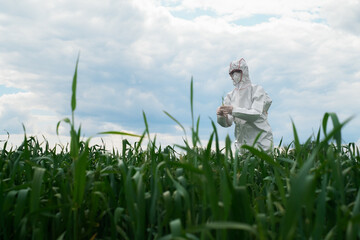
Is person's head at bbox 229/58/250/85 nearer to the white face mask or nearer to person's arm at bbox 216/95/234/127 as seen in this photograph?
the white face mask

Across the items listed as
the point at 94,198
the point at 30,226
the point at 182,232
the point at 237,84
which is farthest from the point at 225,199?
the point at 237,84

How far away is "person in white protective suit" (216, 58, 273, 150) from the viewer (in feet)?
20.4

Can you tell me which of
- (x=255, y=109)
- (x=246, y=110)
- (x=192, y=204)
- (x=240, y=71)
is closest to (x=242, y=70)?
(x=240, y=71)

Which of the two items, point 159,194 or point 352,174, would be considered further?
point 352,174

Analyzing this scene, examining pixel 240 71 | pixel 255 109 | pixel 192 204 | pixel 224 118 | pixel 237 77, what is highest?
pixel 240 71

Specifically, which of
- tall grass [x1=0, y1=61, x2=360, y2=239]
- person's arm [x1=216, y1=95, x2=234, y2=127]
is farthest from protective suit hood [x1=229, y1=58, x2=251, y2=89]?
tall grass [x1=0, y1=61, x2=360, y2=239]

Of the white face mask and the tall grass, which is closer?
the tall grass

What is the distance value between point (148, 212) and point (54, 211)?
0.38m

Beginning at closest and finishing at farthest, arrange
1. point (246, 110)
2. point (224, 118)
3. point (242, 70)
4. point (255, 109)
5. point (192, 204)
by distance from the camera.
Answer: point (192, 204) → point (246, 110) → point (255, 109) → point (224, 118) → point (242, 70)

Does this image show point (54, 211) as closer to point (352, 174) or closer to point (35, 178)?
point (35, 178)

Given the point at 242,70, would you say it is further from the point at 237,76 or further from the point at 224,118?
the point at 224,118

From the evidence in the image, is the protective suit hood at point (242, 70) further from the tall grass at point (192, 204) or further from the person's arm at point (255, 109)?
the tall grass at point (192, 204)

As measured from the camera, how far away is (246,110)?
242 inches

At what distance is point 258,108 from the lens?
6.34 metres
